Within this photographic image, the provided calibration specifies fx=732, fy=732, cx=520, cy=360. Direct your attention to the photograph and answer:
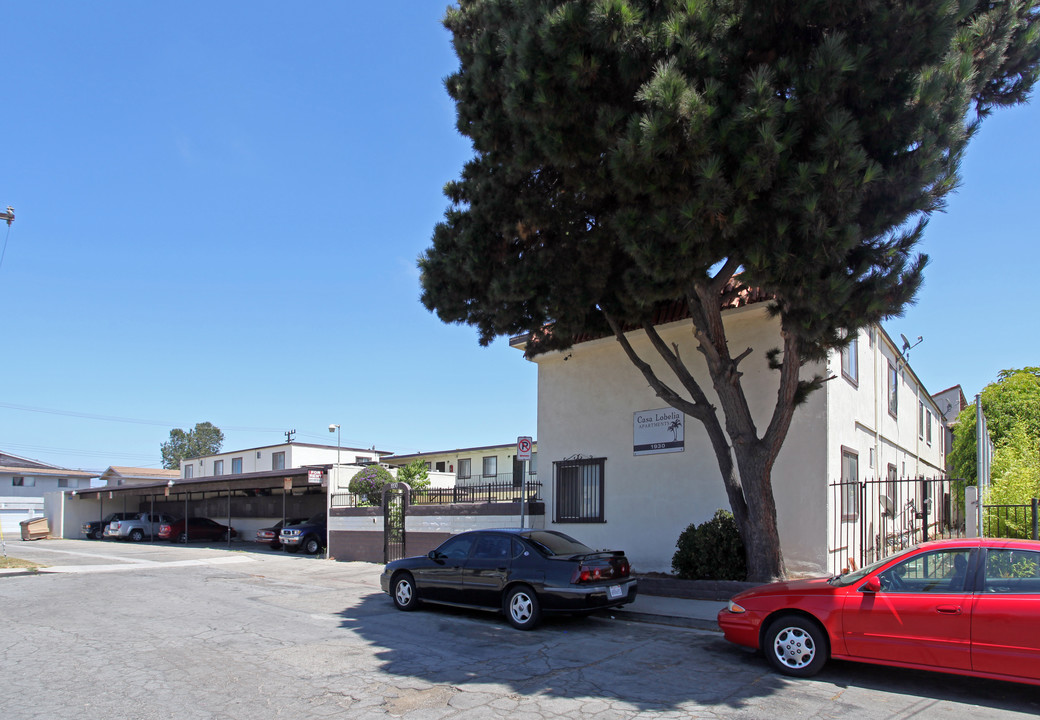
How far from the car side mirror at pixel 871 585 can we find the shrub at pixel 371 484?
16495mm

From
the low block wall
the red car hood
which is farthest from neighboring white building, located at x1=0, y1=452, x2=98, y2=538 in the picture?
the red car hood

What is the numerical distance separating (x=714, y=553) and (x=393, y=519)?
10619mm

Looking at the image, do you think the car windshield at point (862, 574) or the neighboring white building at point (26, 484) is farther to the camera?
the neighboring white building at point (26, 484)

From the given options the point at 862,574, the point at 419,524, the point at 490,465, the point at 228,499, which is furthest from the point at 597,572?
the point at 228,499

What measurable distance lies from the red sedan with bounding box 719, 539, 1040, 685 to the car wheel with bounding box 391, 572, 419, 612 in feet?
19.0

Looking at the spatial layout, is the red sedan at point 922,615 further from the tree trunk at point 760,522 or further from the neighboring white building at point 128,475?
the neighboring white building at point 128,475

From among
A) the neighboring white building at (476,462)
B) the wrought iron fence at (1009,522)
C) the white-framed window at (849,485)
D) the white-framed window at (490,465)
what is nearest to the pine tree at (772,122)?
the white-framed window at (849,485)

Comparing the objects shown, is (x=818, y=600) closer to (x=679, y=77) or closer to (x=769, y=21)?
(x=679, y=77)

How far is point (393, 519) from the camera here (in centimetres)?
2064

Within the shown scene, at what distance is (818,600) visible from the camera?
7496mm

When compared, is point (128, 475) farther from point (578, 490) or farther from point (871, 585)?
point (871, 585)

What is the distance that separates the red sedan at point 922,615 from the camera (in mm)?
6512

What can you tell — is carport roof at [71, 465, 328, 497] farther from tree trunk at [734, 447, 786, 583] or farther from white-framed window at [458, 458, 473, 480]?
tree trunk at [734, 447, 786, 583]

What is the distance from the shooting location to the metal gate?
2045 cm
